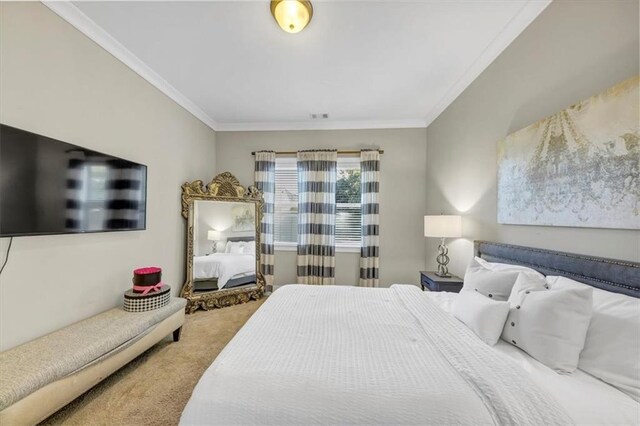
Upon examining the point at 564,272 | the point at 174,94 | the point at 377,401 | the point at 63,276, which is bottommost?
the point at 377,401

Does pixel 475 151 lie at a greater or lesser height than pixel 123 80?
lesser

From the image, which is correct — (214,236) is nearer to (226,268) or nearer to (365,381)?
(226,268)

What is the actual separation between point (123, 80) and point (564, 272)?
3799 mm

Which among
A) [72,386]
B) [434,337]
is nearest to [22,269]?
[72,386]

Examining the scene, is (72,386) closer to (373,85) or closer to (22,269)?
(22,269)

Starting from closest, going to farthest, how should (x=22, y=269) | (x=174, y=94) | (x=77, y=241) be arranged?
1. (x=22, y=269)
2. (x=77, y=241)
3. (x=174, y=94)

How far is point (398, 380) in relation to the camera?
0.97 metres

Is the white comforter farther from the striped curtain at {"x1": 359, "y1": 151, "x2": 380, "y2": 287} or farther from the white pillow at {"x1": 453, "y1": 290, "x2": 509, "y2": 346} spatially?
the striped curtain at {"x1": 359, "y1": 151, "x2": 380, "y2": 287}

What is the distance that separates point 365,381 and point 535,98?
2192mm

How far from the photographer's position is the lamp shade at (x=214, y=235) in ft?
11.2

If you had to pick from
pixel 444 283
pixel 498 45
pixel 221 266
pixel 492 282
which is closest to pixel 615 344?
pixel 492 282

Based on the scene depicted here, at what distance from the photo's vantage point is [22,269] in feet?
5.26

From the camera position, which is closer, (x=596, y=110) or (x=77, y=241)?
(x=596, y=110)

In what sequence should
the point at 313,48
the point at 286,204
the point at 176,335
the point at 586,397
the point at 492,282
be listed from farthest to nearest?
the point at 286,204, the point at 176,335, the point at 313,48, the point at 492,282, the point at 586,397
